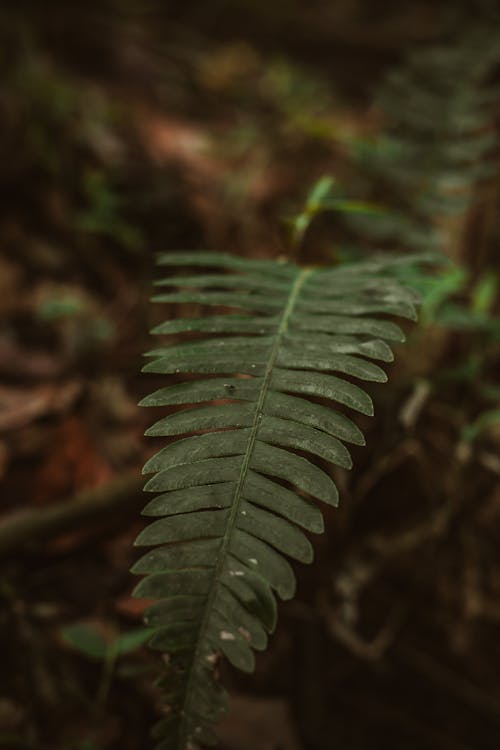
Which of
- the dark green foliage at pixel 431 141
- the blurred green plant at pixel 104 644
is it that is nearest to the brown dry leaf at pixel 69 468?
the blurred green plant at pixel 104 644

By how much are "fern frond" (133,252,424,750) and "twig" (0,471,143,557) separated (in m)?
0.49

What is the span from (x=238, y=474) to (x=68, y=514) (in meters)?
0.66

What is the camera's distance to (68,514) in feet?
4.65

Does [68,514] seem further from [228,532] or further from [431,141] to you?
[431,141]

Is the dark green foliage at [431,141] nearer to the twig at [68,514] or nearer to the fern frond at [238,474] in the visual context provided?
the fern frond at [238,474]

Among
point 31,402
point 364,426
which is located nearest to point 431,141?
point 364,426

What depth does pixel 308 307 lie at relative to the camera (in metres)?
1.32

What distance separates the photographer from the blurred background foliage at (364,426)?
140 centimetres

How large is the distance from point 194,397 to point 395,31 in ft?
17.1

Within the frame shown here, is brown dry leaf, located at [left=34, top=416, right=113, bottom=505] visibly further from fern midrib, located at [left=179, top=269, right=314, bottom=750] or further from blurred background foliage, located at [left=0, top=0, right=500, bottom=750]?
fern midrib, located at [left=179, top=269, right=314, bottom=750]

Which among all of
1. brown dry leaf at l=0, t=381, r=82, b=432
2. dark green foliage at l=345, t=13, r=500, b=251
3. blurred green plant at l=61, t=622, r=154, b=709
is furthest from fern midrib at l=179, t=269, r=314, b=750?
dark green foliage at l=345, t=13, r=500, b=251

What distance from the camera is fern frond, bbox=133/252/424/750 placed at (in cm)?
81

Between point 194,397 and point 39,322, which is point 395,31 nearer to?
point 39,322

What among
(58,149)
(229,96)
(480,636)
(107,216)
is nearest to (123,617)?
(480,636)
